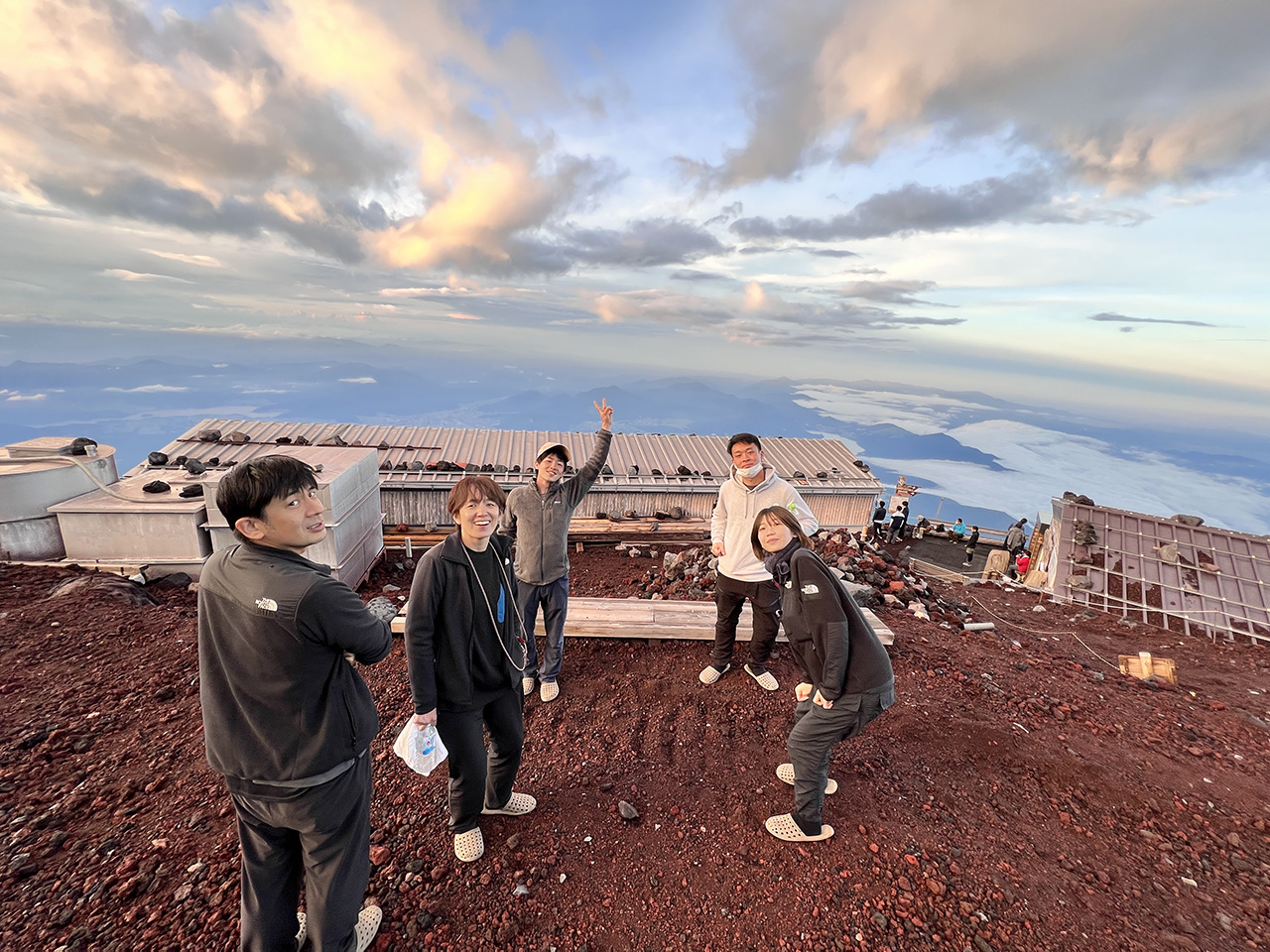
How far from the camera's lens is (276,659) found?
229 centimetres

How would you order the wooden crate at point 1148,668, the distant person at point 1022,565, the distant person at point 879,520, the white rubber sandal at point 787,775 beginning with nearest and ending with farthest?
the white rubber sandal at point 787,775 → the wooden crate at point 1148,668 → the distant person at point 1022,565 → the distant person at point 879,520

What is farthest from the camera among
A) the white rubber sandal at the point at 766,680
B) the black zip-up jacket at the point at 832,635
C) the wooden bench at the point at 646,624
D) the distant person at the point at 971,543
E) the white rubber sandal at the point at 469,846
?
the distant person at the point at 971,543

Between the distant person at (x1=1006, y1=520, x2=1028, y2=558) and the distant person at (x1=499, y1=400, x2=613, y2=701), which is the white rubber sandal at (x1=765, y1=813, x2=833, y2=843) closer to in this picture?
the distant person at (x1=499, y1=400, x2=613, y2=701)

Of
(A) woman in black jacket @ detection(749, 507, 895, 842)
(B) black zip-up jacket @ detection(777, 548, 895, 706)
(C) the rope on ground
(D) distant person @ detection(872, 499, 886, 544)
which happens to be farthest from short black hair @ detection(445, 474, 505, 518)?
(D) distant person @ detection(872, 499, 886, 544)

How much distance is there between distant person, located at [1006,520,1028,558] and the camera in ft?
60.1

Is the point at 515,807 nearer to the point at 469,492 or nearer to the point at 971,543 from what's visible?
the point at 469,492

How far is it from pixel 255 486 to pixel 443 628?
1.42m

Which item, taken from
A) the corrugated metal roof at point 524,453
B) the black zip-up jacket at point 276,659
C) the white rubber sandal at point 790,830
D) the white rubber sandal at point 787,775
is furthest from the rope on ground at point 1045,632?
the black zip-up jacket at point 276,659

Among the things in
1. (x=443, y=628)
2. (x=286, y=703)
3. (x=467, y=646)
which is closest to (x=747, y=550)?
(x=467, y=646)

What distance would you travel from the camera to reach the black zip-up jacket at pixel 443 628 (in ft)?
10.1

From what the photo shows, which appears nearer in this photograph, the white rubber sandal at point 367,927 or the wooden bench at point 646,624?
the white rubber sandal at point 367,927

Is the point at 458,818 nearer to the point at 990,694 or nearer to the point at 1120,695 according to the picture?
the point at 990,694

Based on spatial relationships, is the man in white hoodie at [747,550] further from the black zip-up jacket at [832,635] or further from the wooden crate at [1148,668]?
the wooden crate at [1148,668]

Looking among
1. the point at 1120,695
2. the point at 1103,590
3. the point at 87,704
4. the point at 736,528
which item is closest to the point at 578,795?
the point at 736,528
